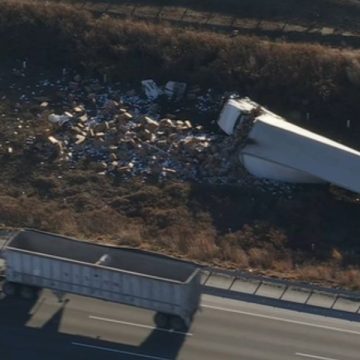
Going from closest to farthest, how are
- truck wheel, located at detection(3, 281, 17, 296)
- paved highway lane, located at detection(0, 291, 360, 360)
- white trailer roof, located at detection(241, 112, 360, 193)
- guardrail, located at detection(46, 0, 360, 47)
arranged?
paved highway lane, located at detection(0, 291, 360, 360), truck wheel, located at detection(3, 281, 17, 296), white trailer roof, located at detection(241, 112, 360, 193), guardrail, located at detection(46, 0, 360, 47)

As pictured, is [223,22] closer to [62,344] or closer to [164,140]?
[164,140]


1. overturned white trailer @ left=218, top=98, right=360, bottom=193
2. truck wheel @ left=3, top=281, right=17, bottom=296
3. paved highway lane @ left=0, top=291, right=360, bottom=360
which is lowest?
truck wheel @ left=3, top=281, right=17, bottom=296

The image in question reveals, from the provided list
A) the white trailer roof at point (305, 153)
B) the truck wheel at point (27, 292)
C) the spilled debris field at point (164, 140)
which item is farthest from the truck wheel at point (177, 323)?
the white trailer roof at point (305, 153)

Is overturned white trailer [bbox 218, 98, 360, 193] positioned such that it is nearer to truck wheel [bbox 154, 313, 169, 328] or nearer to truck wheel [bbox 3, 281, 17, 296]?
truck wheel [bbox 154, 313, 169, 328]

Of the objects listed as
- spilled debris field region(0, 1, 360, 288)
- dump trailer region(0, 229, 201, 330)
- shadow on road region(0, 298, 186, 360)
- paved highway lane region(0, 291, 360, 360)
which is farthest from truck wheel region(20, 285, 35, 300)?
spilled debris field region(0, 1, 360, 288)

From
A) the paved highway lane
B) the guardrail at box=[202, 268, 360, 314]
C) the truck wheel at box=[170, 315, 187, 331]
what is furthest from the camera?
the guardrail at box=[202, 268, 360, 314]

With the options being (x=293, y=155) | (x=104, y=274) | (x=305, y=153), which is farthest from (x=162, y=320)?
(x=305, y=153)

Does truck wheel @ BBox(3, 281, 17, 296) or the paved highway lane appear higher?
the paved highway lane
